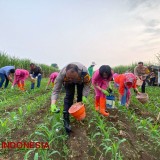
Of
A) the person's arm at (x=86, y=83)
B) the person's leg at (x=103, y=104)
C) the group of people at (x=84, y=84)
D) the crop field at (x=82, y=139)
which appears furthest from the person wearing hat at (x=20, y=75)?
the person's arm at (x=86, y=83)

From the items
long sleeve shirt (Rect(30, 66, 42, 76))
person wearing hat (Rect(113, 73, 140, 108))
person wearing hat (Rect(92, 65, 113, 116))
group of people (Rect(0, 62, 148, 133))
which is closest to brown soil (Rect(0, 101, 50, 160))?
group of people (Rect(0, 62, 148, 133))

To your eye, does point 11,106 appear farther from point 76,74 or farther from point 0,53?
point 0,53

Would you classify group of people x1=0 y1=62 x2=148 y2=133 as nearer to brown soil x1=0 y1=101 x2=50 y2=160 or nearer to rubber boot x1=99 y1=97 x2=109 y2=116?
rubber boot x1=99 y1=97 x2=109 y2=116

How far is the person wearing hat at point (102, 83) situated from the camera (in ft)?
14.3

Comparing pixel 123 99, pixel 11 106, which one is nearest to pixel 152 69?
pixel 123 99

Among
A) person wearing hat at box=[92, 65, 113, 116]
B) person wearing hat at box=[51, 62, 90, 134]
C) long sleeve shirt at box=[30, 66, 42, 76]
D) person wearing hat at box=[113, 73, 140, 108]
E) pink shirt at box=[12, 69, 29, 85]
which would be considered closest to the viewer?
person wearing hat at box=[51, 62, 90, 134]

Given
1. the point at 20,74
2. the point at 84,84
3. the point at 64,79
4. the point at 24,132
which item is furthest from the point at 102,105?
the point at 20,74

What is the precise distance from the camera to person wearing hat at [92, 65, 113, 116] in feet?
14.3

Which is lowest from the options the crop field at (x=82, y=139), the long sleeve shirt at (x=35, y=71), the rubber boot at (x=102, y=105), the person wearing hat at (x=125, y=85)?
the crop field at (x=82, y=139)

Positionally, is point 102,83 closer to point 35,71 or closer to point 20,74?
point 20,74

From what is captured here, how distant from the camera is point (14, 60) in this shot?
1688 cm

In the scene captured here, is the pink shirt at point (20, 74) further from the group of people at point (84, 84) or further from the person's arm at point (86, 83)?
the person's arm at point (86, 83)

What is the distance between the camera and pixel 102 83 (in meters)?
4.91

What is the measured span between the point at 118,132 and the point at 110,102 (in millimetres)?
1366
